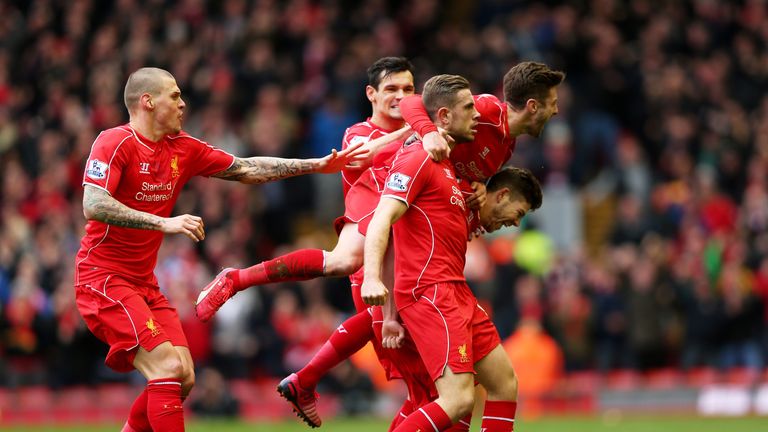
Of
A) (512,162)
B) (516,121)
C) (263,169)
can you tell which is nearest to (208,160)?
(263,169)

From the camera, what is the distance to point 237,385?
18.7 meters

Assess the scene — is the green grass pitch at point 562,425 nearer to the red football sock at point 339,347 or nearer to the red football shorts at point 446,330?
the red football sock at point 339,347

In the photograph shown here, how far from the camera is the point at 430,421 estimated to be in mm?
9023

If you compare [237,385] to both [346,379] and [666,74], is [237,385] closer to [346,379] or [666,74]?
[346,379]

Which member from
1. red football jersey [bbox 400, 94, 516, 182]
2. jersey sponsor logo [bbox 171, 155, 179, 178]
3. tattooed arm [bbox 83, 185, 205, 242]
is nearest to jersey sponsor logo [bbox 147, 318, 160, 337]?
tattooed arm [bbox 83, 185, 205, 242]

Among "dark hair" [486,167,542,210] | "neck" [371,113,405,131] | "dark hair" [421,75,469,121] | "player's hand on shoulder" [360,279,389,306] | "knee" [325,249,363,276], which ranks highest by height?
"neck" [371,113,405,131]

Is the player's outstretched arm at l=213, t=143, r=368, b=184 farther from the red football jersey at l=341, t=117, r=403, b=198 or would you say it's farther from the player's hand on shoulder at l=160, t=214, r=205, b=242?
the player's hand on shoulder at l=160, t=214, r=205, b=242

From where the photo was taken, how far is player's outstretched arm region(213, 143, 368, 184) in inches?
409

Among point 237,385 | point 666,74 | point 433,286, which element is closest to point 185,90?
point 237,385

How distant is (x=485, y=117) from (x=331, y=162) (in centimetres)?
132

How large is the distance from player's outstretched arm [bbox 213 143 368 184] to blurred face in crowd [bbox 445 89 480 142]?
3.57 feet

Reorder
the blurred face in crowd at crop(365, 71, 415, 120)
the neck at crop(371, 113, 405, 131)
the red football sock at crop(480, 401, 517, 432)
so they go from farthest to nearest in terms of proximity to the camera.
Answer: the neck at crop(371, 113, 405, 131)
the blurred face in crowd at crop(365, 71, 415, 120)
the red football sock at crop(480, 401, 517, 432)

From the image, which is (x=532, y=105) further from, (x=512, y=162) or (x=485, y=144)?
(x=512, y=162)

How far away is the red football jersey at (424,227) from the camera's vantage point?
363 inches
